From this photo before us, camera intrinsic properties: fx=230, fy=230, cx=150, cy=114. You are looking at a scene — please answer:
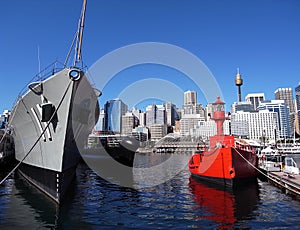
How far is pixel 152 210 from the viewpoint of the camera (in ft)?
39.2

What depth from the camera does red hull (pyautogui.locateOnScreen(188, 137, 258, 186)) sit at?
17203 mm

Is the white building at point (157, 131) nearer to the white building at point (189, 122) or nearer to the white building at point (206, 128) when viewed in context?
the white building at point (189, 122)

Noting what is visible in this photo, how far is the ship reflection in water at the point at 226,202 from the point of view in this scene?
1058 cm

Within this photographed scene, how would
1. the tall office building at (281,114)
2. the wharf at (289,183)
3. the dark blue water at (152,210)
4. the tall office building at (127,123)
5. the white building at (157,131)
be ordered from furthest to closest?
the tall office building at (281,114), the white building at (157,131), the tall office building at (127,123), the wharf at (289,183), the dark blue water at (152,210)

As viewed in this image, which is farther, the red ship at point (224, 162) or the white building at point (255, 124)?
the white building at point (255, 124)

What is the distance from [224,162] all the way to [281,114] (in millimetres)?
197064

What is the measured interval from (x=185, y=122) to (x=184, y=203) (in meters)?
154

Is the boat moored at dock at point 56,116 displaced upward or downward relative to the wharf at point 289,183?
upward

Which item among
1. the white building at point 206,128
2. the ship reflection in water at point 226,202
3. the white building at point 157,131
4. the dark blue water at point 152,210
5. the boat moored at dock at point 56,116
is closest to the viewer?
the dark blue water at point 152,210

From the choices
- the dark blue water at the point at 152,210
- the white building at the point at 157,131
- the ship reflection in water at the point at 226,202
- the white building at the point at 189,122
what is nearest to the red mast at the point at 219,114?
the ship reflection in water at the point at 226,202

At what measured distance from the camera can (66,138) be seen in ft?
40.7

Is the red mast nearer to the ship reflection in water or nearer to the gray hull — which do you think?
the ship reflection in water

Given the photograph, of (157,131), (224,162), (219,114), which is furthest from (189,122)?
(224,162)

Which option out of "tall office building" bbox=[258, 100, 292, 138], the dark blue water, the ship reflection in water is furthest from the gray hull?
"tall office building" bbox=[258, 100, 292, 138]
